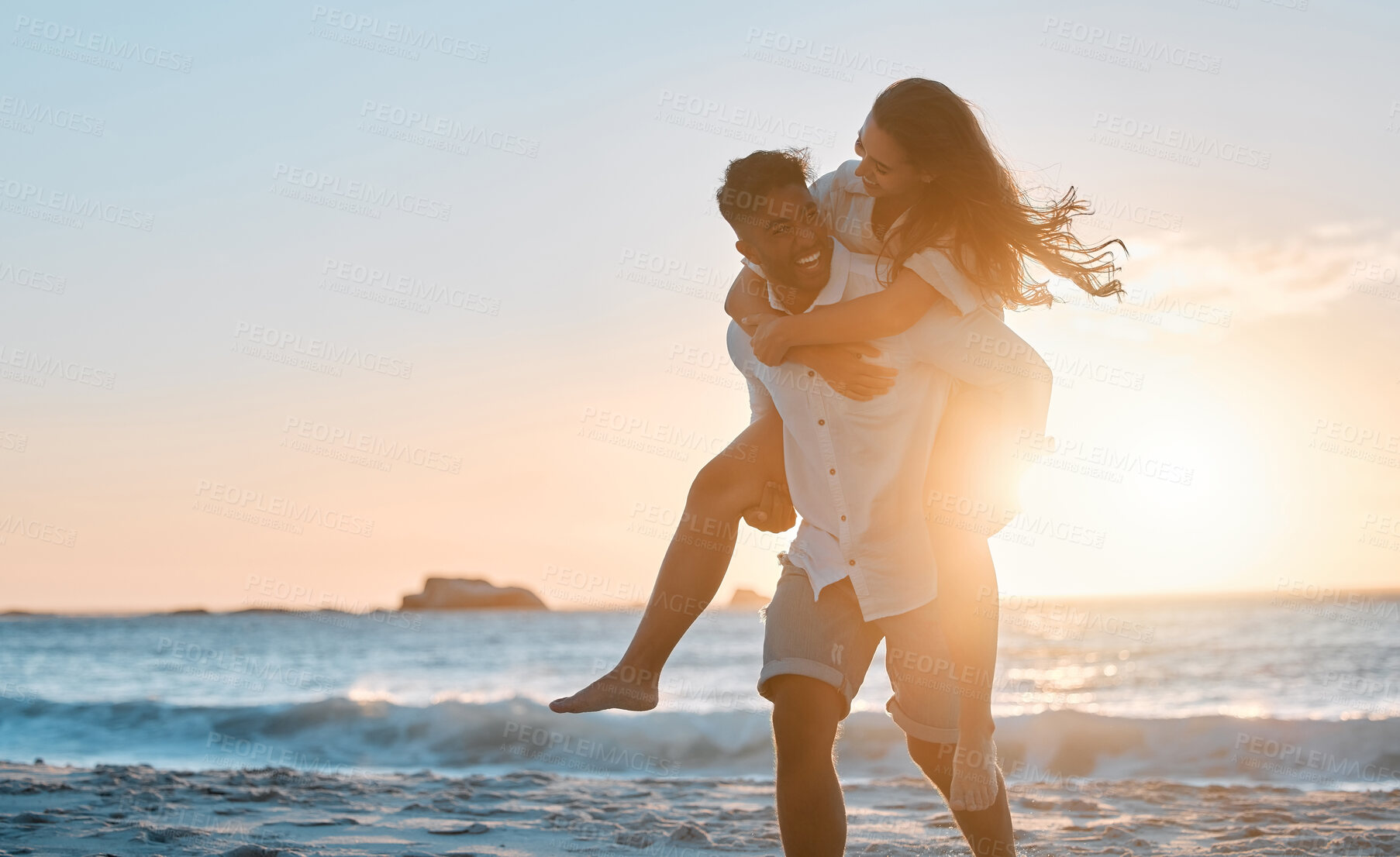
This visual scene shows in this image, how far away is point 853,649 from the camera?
2914 mm

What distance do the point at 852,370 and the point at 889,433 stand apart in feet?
0.69

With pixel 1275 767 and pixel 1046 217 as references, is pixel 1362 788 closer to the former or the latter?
pixel 1275 767

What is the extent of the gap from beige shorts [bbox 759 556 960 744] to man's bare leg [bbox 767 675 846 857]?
4cm

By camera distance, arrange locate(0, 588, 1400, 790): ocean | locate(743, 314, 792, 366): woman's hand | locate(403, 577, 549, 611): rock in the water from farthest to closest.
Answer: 1. locate(403, 577, 549, 611): rock in the water
2. locate(0, 588, 1400, 790): ocean
3. locate(743, 314, 792, 366): woman's hand

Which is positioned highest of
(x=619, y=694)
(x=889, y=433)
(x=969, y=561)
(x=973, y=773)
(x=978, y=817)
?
(x=889, y=433)

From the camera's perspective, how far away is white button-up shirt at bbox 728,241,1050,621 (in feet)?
9.36

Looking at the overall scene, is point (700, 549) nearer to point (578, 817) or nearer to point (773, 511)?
point (773, 511)

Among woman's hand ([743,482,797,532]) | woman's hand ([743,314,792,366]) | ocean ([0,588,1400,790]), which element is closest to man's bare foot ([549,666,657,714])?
woman's hand ([743,482,797,532])

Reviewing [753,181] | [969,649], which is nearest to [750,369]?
[753,181]

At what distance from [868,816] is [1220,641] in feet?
93.9

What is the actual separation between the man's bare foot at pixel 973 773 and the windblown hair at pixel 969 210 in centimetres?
120

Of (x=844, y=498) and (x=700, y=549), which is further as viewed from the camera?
(x=700, y=549)

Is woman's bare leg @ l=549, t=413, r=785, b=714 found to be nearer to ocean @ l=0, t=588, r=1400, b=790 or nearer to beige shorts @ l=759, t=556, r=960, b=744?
beige shorts @ l=759, t=556, r=960, b=744

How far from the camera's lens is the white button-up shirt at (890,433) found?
112 inches
